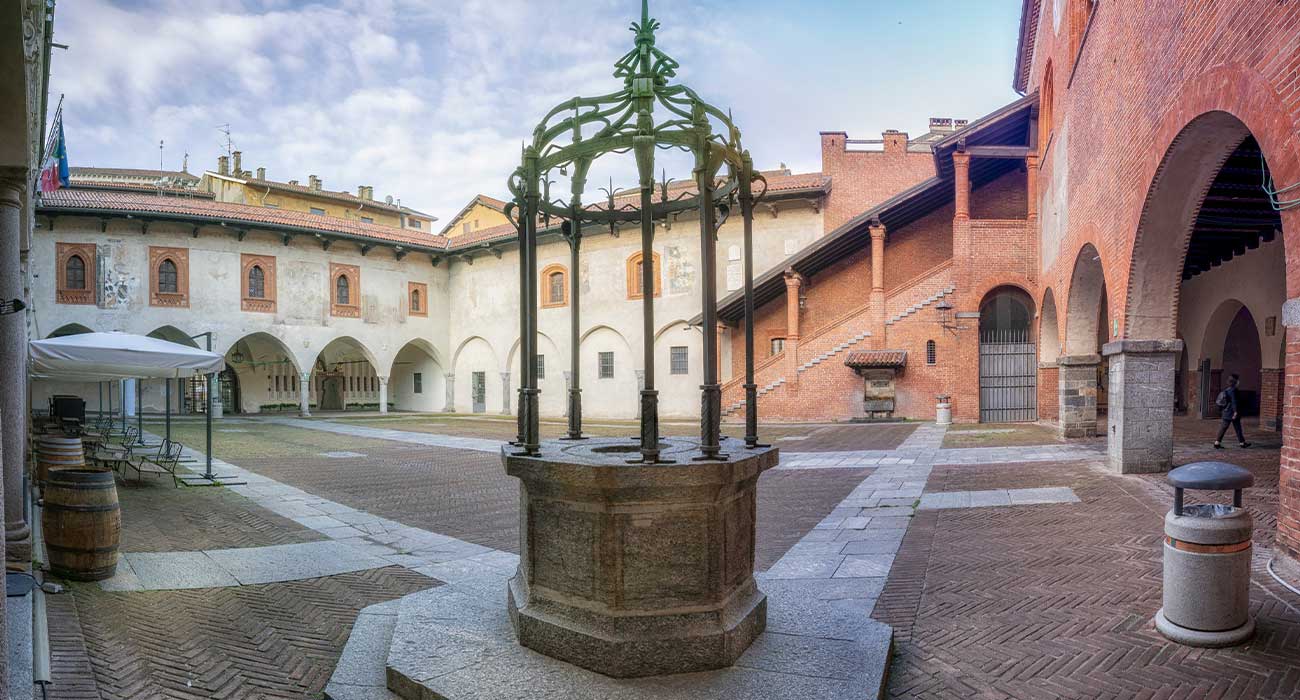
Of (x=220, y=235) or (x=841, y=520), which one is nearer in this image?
(x=841, y=520)

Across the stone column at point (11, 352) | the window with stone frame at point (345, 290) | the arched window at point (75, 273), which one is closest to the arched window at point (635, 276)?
the window with stone frame at point (345, 290)

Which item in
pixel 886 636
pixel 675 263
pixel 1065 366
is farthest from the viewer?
pixel 675 263

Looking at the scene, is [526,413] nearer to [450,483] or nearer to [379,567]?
[379,567]

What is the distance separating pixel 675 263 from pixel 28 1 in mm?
22245

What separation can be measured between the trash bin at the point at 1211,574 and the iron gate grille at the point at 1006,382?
56.0 feet

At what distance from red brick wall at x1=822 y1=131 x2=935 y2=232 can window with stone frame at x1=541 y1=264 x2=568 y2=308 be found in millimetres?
10680

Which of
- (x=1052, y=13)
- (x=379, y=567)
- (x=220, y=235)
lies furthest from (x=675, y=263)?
(x=379, y=567)

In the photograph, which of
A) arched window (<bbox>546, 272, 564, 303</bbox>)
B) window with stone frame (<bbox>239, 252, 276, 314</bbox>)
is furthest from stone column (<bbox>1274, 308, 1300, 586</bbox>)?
window with stone frame (<bbox>239, 252, 276, 314</bbox>)

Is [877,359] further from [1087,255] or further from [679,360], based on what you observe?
[679,360]

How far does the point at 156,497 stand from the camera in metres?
9.29

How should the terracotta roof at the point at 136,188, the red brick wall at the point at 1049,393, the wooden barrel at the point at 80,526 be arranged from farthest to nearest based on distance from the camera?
the terracotta roof at the point at 136,188
the red brick wall at the point at 1049,393
the wooden barrel at the point at 80,526

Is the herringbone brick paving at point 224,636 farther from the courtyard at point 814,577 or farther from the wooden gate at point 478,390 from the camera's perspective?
the wooden gate at point 478,390

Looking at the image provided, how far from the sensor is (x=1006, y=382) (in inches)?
806

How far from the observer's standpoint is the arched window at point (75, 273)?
2533cm
